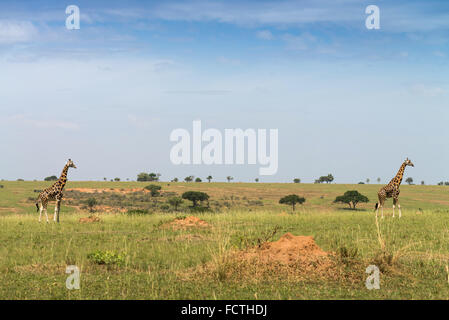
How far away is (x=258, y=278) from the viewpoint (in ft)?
39.0

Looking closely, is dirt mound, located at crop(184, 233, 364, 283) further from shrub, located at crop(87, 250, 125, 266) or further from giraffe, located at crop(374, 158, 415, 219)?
giraffe, located at crop(374, 158, 415, 219)

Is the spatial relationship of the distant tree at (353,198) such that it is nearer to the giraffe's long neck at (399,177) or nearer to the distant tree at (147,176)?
the giraffe's long neck at (399,177)

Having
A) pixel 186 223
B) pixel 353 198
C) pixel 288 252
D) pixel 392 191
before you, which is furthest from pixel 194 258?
pixel 353 198

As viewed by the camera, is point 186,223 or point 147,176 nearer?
point 186,223

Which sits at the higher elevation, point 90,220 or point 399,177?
point 399,177

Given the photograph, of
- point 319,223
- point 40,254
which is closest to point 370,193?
point 319,223

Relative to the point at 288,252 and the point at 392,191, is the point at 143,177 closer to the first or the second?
the point at 392,191

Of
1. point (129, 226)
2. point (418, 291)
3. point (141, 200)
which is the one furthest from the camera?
point (141, 200)

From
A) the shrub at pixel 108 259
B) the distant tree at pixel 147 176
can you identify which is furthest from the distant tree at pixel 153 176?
the shrub at pixel 108 259

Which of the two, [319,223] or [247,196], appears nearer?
[319,223]

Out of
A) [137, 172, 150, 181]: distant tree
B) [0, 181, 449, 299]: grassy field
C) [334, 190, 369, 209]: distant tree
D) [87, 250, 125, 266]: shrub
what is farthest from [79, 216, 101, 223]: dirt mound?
[137, 172, 150, 181]: distant tree

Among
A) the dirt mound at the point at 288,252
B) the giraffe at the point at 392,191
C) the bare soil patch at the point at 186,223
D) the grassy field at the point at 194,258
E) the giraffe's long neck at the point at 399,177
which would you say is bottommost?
the grassy field at the point at 194,258
